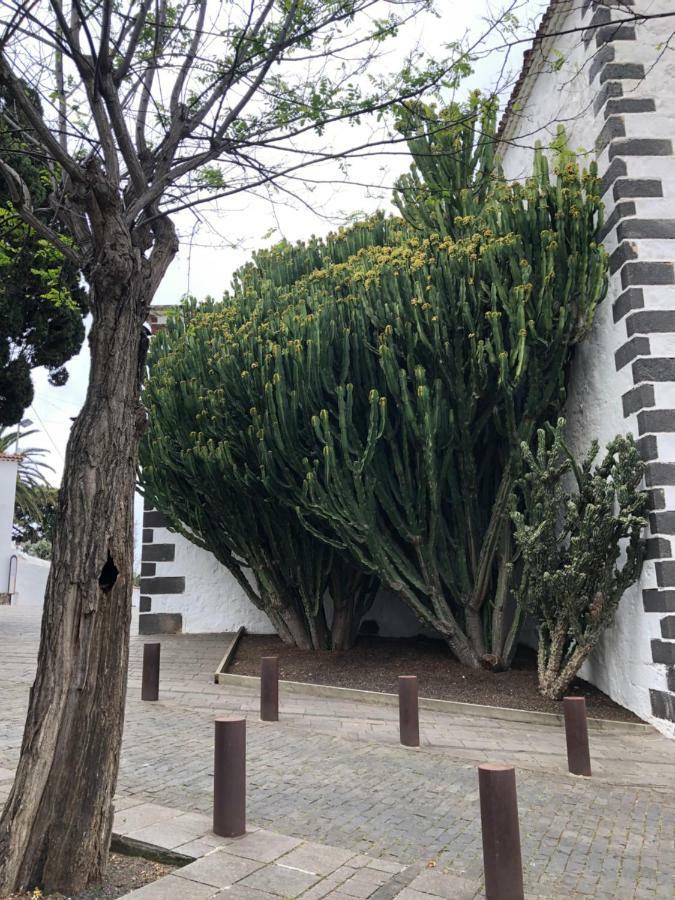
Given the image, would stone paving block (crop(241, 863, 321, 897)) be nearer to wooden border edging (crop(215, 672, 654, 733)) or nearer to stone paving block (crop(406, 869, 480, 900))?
stone paving block (crop(406, 869, 480, 900))

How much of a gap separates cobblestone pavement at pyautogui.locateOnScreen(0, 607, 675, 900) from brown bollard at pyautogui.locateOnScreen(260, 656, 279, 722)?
0.15 meters

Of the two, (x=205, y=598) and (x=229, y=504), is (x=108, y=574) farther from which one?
(x=205, y=598)

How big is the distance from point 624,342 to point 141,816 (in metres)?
6.01

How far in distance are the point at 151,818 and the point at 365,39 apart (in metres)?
4.88

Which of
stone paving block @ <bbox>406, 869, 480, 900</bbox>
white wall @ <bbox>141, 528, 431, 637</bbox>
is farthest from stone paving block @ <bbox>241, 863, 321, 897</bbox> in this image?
white wall @ <bbox>141, 528, 431, 637</bbox>

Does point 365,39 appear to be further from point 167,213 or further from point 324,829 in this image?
point 324,829

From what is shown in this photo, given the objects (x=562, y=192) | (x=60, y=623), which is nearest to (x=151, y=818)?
(x=60, y=623)

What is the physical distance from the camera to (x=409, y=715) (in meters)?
5.77

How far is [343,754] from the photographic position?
5383 mm

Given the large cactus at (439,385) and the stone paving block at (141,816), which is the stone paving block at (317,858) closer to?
the stone paving block at (141,816)

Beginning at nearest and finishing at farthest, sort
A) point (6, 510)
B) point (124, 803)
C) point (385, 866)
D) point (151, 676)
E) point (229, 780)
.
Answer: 1. point (385, 866)
2. point (229, 780)
3. point (124, 803)
4. point (151, 676)
5. point (6, 510)

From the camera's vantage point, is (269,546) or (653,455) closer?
(653,455)

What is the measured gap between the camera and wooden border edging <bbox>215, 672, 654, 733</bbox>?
21.8 ft

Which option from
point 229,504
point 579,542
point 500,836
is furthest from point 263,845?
point 229,504
